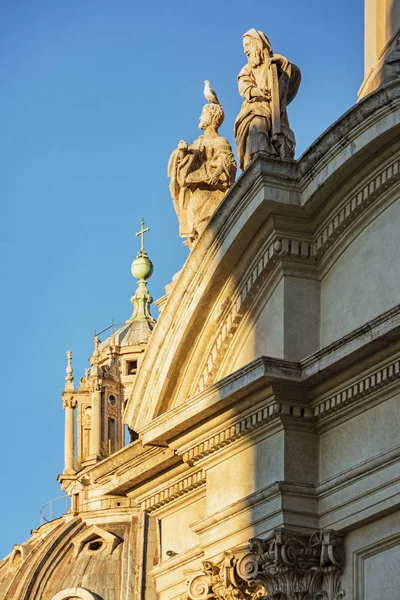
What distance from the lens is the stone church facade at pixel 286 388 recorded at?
→ 1823 centimetres

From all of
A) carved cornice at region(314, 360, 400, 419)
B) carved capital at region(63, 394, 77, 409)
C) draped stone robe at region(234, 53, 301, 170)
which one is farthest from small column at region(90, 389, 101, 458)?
carved cornice at region(314, 360, 400, 419)

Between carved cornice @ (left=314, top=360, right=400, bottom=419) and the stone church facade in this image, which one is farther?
the stone church facade

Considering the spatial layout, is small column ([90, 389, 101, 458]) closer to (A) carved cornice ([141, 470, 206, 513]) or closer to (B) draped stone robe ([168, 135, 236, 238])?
(A) carved cornice ([141, 470, 206, 513])

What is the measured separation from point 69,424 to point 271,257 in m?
83.2

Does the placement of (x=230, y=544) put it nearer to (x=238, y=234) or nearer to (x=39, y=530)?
(x=238, y=234)

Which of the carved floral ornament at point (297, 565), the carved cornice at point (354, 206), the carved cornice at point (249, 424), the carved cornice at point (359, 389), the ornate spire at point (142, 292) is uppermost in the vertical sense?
the ornate spire at point (142, 292)

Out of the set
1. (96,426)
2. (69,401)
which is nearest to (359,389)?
(96,426)

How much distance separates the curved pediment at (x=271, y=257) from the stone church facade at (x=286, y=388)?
0.06 ft

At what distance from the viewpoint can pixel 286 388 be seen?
18.8m

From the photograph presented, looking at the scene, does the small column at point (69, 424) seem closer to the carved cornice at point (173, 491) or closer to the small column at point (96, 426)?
the small column at point (96, 426)

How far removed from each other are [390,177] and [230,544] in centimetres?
375

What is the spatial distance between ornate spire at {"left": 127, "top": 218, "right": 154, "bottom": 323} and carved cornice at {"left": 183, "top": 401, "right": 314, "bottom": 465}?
82694mm

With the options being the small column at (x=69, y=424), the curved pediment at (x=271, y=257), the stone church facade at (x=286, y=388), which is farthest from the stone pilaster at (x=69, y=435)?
the curved pediment at (x=271, y=257)

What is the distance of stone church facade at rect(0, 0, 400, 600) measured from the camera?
1823cm
